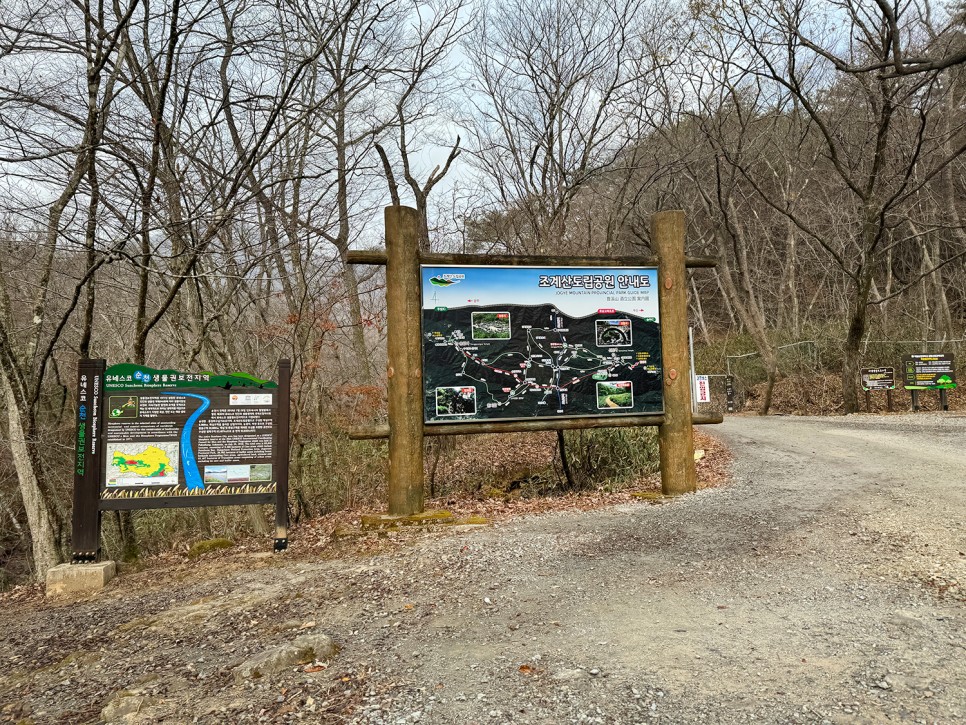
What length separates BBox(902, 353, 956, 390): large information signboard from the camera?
1547 cm

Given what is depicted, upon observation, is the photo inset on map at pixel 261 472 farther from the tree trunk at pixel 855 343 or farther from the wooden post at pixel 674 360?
the tree trunk at pixel 855 343

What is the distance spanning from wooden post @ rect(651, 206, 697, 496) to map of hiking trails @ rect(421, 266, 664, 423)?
4.6 inches

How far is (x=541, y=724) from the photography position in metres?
2.65

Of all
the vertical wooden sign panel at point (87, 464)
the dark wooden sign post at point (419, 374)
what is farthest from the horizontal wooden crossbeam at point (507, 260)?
the vertical wooden sign panel at point (87, 464)

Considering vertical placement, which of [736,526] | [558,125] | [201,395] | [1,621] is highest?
[558,125]

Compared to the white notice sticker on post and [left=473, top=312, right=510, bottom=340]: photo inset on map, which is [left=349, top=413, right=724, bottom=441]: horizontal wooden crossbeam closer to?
[left=473, top=312, right=510, bottom=340]: photo inset on map

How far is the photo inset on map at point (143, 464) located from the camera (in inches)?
222

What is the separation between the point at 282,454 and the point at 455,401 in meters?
1.75

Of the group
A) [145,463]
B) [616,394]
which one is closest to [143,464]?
[145,463]

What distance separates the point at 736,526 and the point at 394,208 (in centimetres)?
441

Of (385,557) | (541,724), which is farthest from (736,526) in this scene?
(541,724)

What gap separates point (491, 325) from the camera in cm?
664

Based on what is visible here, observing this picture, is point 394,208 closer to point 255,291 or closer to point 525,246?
point 255,291

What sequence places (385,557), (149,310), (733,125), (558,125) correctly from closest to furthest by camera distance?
(385,557) < (149,310) < (558,125) < (733,125)
